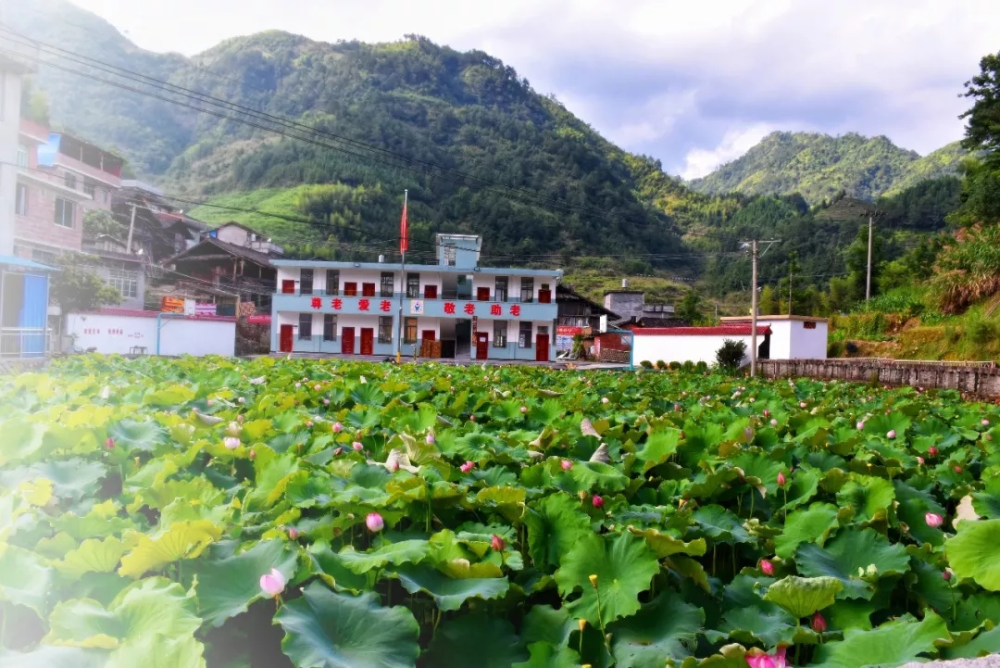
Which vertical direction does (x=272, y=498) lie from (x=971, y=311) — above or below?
below

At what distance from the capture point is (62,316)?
20531mm

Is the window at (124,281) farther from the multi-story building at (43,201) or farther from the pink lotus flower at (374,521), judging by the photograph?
the pink lotus flower at (374,521)

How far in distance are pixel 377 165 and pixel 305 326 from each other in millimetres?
45448

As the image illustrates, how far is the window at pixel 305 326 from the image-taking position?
3369 cm

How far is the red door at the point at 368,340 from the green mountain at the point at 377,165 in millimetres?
15339

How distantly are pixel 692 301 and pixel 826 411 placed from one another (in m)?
44.2

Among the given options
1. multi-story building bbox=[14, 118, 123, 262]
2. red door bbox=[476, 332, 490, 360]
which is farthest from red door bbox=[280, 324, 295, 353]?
multi-story building bbox=[14, 118, 123, 262]

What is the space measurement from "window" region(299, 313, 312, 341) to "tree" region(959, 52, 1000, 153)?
→ 27.6m

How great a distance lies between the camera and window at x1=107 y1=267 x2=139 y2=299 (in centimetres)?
2884

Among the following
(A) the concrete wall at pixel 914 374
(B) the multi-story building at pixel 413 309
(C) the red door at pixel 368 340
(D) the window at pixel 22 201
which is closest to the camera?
(A) the concrete wall at pixel 914 374

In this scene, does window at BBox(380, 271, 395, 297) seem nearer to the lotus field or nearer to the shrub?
the shrub

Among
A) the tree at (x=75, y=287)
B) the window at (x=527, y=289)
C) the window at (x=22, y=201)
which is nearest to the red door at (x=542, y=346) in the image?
the window at (x=527, y=289)

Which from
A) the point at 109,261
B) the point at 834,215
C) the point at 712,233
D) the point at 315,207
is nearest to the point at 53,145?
the point at 109,261

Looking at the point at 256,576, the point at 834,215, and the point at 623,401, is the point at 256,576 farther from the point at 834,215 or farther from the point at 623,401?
the point at 834,215
